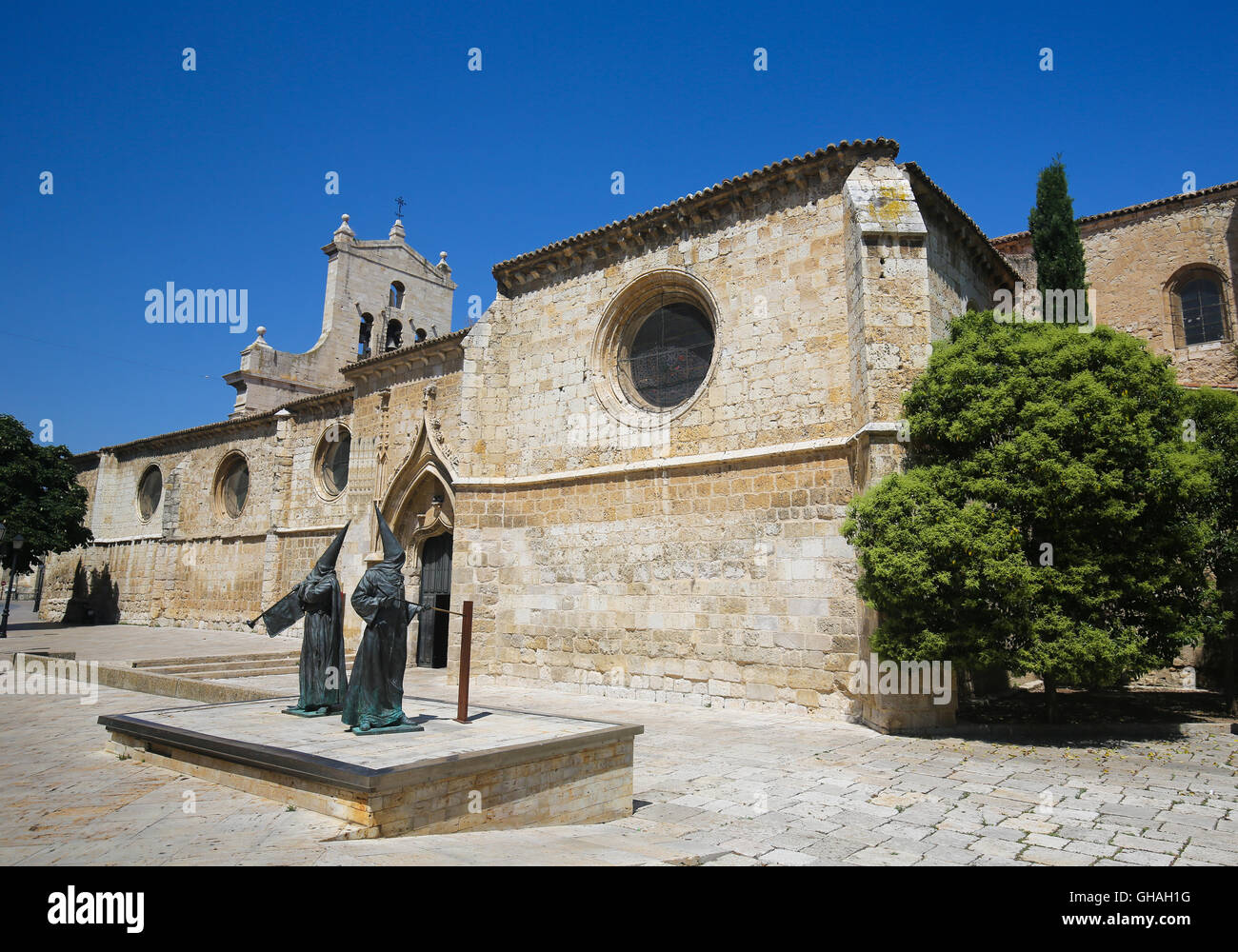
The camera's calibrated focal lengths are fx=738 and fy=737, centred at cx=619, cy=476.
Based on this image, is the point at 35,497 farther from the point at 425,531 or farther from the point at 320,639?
the point at 320,639

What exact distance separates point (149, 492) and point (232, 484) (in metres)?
7.12

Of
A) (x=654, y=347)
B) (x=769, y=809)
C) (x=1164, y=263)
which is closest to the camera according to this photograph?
(x=769, y=809)

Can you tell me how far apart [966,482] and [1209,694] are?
8.06 metres

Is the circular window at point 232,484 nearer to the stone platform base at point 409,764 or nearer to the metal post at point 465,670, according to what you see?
the stone platform base at point 409,764

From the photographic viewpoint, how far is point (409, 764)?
498 centimetres

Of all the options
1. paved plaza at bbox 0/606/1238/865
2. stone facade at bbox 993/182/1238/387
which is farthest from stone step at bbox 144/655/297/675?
stone facade at bbox 993/182/1238/387

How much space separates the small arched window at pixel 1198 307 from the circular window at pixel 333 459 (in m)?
23.3

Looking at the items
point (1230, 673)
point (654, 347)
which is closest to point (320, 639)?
point (654, 347)

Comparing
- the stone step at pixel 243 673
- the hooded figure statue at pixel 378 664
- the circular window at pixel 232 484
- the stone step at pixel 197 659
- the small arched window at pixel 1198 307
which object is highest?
the small arched window at pixel 1198 307

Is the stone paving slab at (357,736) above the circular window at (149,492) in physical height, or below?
below

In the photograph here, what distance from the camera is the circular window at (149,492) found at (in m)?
31.4

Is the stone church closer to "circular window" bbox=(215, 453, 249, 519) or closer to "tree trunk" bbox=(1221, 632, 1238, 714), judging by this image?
"tree trunk" bbox=(1221, 632, 1238, 714)

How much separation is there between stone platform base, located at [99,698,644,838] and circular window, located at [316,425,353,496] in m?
15.9

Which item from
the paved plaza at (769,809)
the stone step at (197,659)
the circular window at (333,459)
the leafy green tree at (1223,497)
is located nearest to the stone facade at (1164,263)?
the leafy green tree at (1223,497)
